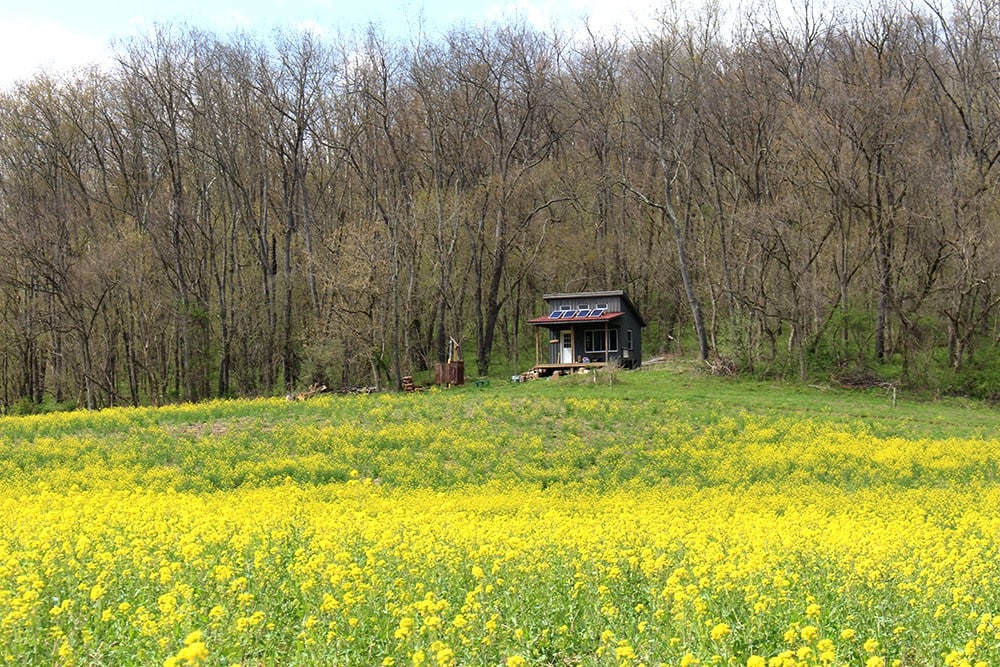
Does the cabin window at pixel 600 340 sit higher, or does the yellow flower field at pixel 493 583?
the cabin window at pixel 600 340

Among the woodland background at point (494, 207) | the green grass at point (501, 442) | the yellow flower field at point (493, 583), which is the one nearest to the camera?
the yellow flower field at point (493, 583)

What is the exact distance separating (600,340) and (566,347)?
1.88m

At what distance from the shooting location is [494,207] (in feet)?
171

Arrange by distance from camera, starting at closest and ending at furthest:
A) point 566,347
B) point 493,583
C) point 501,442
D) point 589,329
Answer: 1. point 493,583
2. point 501,442
3. point 589,329
4. point 566,347

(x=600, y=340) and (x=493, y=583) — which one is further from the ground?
(x=600, y=340)

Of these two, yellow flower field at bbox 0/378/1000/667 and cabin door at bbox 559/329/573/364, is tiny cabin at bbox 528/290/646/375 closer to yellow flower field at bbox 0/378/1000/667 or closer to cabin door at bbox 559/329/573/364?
cabin door at bbox 559/329/573/364

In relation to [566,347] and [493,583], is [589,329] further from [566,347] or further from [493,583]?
[493,583]

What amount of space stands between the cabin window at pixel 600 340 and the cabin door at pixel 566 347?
78 cm

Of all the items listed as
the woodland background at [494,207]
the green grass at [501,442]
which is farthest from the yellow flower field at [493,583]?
the woodland background at [494,207]

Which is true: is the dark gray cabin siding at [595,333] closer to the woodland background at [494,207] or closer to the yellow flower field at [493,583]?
the woodland background at [494,207]

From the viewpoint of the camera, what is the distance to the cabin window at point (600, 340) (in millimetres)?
46438

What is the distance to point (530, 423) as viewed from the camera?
26.7m

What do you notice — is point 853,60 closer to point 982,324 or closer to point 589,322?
point 982,324

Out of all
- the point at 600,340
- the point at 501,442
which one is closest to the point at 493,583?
the point at 501,442
